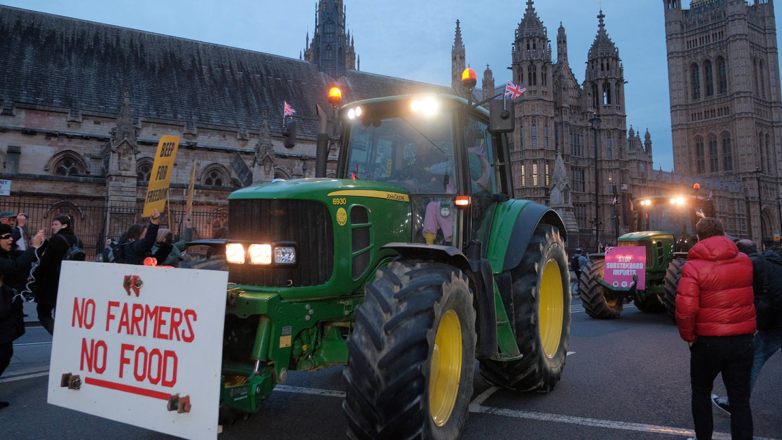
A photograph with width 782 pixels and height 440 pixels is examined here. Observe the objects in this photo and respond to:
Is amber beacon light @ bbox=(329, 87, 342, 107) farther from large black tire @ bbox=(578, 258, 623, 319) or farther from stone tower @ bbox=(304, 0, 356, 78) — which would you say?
stone tower @ bbox=(304, 0, 356, 78)

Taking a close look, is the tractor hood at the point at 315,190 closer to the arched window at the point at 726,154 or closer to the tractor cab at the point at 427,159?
the tractor cab at the point at 427,159

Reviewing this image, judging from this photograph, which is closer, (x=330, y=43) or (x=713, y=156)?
(x=330, y=43)

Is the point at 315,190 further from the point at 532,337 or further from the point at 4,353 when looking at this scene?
the point at 4,353

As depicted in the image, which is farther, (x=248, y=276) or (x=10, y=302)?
(x=10, y=302)

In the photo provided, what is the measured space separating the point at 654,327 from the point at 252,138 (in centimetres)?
2534

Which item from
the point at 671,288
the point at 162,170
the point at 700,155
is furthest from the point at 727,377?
the point at 700,155

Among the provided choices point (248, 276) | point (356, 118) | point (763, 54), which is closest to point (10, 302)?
point (248, 276)

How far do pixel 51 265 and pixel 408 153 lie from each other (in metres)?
4.49

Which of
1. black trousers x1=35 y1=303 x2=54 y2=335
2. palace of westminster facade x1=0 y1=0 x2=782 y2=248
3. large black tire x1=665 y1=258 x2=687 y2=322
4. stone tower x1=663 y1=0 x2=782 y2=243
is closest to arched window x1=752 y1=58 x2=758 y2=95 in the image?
stone tower x1=663 y1=0 x2=782 y2=243

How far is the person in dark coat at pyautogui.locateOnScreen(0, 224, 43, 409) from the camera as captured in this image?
454 centimetres

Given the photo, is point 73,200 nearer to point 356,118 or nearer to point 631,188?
point 356,118

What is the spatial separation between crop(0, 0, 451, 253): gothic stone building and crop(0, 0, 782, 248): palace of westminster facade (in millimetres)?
70

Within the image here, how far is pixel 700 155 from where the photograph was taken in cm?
7575

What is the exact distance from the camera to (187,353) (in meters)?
2.78
